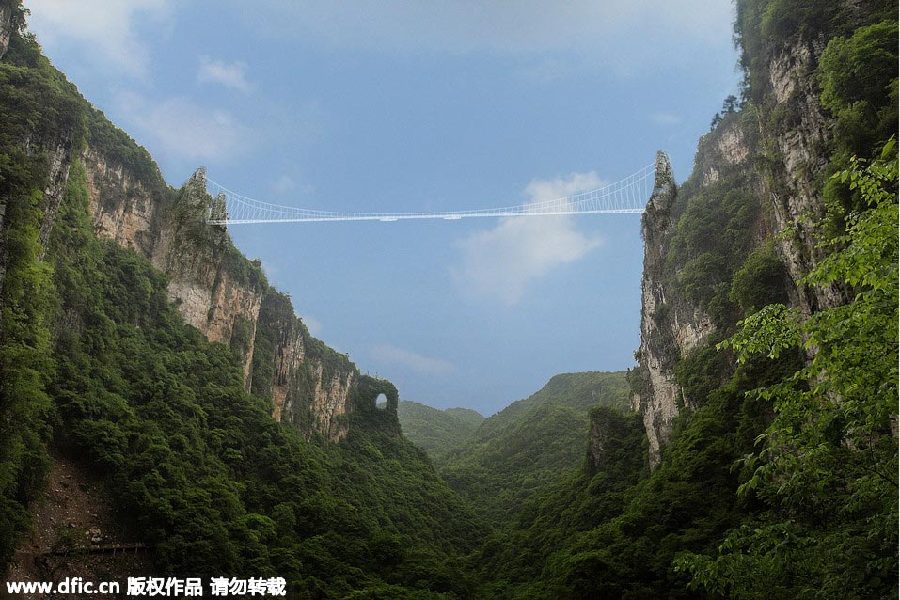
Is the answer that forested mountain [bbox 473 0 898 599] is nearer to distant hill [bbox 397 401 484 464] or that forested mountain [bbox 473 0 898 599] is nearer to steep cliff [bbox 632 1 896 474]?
steep cliff [bbox 632 1 896 474]

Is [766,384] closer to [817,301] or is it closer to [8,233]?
[817,301]

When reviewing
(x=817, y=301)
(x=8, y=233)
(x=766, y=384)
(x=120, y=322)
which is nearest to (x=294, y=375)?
(x=120, y=322)

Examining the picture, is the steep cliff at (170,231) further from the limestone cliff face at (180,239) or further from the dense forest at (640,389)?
the dense forest at (640,389)

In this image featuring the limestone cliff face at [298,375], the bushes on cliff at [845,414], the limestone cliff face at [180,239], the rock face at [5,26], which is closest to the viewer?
the bushes on cliff at [845,414]

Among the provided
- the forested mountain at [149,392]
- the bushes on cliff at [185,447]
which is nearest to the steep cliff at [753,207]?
the forested mountain at [149,392]

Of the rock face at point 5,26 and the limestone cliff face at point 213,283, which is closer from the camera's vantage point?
the rock face at point 5,26

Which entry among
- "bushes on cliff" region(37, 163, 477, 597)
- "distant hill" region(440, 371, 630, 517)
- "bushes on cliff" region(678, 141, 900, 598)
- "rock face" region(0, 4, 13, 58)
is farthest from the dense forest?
"distant hill" region(440, 371, 630, 517)
